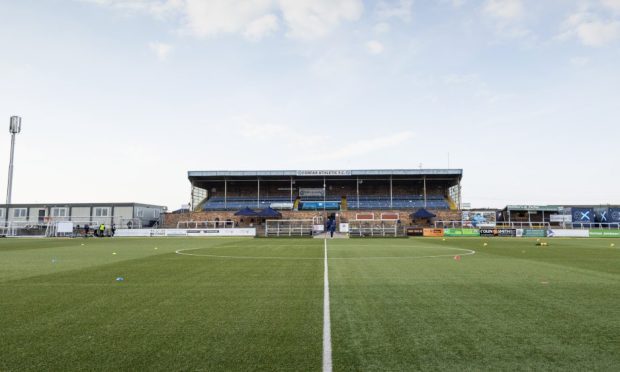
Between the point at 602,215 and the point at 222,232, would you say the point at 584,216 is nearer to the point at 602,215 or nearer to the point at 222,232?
the point at 602,215

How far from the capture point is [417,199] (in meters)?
62.3

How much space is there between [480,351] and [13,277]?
11398 millimetres

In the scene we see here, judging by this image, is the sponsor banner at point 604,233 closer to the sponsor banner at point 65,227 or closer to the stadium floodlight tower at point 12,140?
the sponsor banner at point 65,227

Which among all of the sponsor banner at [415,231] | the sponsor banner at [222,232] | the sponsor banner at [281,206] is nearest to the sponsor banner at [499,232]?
the sponsor banner at [415,231]

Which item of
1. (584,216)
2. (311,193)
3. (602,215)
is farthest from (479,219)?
(311,193)

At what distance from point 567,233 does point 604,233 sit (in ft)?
11.4

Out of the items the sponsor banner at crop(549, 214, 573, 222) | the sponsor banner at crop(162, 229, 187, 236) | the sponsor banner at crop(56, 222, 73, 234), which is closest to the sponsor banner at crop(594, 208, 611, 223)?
the sponsor banner at crop(549, 214, 573, 222)

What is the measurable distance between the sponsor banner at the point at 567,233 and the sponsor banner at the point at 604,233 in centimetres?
54

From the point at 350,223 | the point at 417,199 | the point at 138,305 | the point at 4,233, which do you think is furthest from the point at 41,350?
the point at 417,199

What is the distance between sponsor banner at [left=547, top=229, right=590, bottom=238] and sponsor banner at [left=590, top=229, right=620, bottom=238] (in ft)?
1.76

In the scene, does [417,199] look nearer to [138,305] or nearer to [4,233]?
[4,233]

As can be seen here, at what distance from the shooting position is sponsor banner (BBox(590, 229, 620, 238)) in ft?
143

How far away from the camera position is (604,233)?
145 feet

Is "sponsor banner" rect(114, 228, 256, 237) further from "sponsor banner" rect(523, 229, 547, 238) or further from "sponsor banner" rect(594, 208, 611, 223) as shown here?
"sponsor banner" rect(594, 208, 611, 223)
